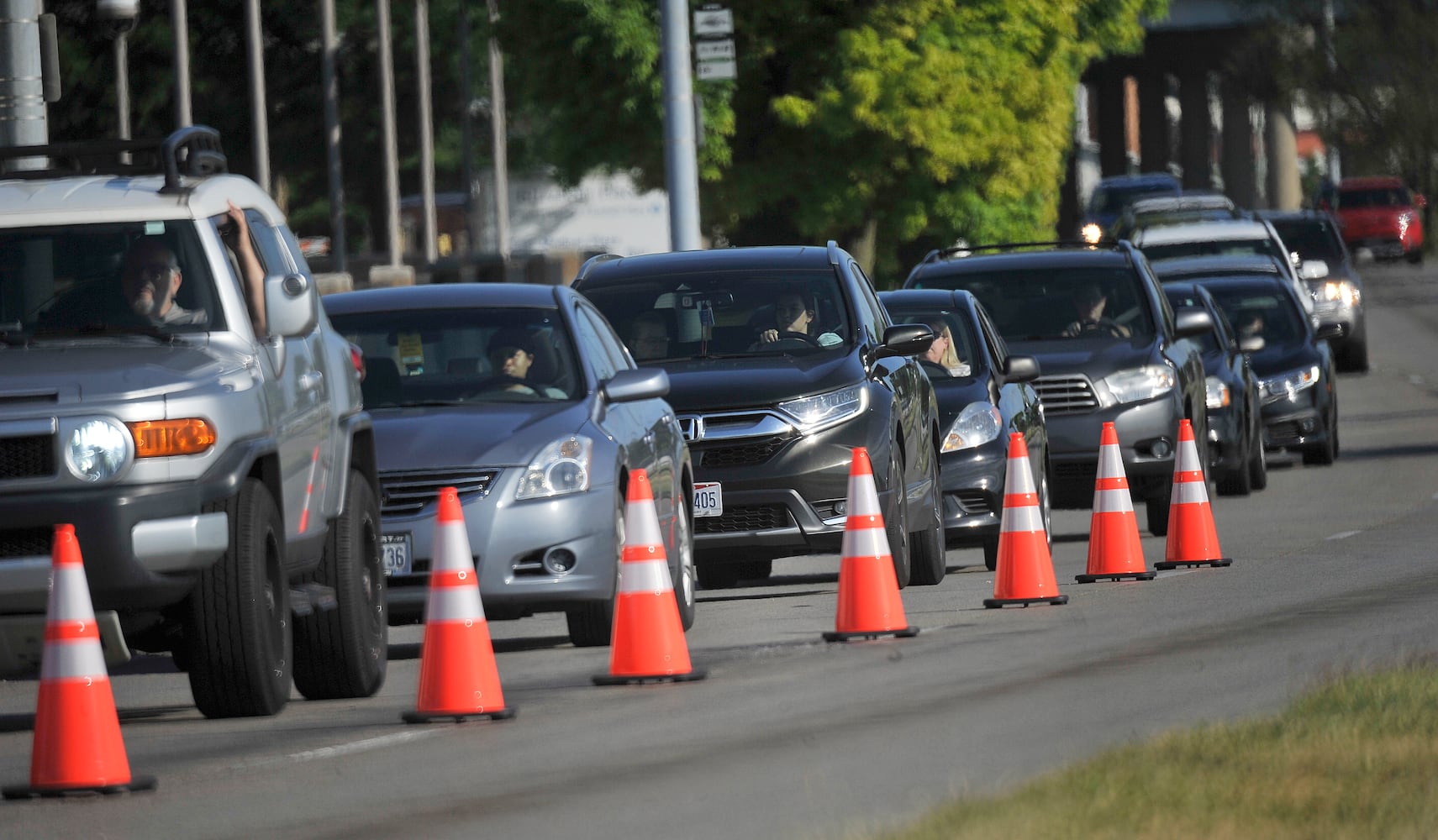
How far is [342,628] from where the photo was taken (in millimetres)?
10516

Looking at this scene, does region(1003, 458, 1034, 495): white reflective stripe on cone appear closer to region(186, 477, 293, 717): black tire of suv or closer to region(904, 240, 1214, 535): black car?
region(186, 477, 293, 717): black tire of suv

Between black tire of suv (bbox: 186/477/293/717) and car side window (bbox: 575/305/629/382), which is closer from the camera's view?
black tire of suv (bbox: 186/477/293/717)

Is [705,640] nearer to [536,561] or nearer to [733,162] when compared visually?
[536,561]

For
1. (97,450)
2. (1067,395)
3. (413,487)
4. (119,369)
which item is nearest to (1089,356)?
(1067,395)

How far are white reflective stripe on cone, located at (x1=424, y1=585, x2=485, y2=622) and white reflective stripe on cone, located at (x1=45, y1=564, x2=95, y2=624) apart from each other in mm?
1687

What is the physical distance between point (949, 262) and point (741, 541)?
20.5 ft

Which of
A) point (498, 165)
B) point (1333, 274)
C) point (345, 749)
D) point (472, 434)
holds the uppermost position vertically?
point (472, 434)

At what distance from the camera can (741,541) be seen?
14.2 meters

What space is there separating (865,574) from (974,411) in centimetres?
503

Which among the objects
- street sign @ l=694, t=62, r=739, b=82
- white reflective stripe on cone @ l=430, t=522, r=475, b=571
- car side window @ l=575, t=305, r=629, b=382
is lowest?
white reflective stripe on cone @ l=430, t=522, r=475, b=571

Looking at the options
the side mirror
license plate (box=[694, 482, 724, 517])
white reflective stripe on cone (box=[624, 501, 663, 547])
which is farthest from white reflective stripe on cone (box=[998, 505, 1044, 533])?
the side mirror

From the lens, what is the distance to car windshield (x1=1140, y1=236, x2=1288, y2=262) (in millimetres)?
29578

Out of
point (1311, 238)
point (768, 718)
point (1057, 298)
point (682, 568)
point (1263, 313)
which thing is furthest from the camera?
point (1311, 238)

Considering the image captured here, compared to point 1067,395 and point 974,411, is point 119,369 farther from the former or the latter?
point 1067,395
